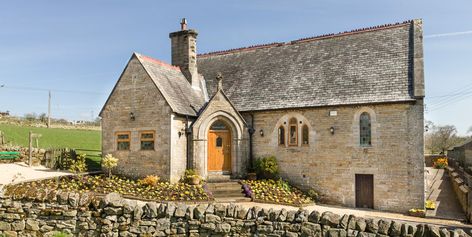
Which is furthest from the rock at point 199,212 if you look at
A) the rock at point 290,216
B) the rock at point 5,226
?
the rock at point 5,226

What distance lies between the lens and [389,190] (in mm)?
16500

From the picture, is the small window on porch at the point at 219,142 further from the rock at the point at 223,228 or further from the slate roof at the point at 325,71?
the rock at the point at 223,228

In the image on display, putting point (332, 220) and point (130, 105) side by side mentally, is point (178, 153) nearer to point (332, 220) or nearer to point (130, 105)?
point (130, 105)

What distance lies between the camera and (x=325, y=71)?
19.7 metres

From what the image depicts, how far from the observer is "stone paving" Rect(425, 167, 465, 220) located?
15.6m

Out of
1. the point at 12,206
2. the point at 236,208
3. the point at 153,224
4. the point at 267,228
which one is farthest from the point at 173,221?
the point at 12,206

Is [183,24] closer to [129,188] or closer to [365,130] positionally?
[129,188]

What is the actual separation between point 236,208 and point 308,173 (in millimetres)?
9594

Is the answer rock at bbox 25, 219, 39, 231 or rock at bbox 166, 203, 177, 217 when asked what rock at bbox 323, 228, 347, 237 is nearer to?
rock at bbox 166, 203, 177, 217

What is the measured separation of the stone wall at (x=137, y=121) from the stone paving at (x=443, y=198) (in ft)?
41.8

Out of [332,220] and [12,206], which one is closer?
[332,220]

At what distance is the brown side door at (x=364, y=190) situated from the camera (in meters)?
17.0

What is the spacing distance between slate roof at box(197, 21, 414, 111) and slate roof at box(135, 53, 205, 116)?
1900mm

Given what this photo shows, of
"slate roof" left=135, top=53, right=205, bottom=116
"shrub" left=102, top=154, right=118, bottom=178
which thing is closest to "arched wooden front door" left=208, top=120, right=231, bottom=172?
"slate roof" left=135, top=53, right=205, bottom=116
